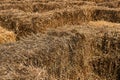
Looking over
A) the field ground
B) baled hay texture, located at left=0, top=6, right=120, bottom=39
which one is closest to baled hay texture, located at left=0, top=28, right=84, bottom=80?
the field ground

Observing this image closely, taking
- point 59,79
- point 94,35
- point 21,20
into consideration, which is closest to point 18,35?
point 21,20

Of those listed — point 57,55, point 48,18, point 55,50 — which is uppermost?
point 55,50

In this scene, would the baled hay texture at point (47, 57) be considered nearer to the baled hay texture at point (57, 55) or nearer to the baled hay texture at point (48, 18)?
the baled hay texture at point (57, 55)

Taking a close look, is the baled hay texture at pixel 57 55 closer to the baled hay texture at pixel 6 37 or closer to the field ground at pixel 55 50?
the field ground at pixel 55 50

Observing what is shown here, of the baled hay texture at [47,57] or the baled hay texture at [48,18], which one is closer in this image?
the baled hay texture at [47,57]

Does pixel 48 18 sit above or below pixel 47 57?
below

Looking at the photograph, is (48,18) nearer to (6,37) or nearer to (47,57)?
(6,37)

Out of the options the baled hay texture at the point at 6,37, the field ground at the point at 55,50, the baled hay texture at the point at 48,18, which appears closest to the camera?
the field ground at the point at 55,50

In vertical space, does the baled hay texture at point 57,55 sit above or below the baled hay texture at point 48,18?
above

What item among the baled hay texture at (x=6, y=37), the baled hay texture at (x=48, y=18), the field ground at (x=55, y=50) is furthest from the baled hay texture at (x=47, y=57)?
the baled hay texture at (x=48, y=18)

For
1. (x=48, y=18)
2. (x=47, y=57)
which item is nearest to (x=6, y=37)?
(x=48, y=18)

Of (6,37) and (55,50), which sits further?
(6,37)

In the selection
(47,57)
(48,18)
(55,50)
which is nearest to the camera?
(47,57)

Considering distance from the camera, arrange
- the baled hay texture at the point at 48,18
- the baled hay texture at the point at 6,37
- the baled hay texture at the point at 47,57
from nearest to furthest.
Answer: the baled hay texture at the point at 47,57 → the baled hay texture at the point at 6,37 → the baled hay texture at the point at 48,18
